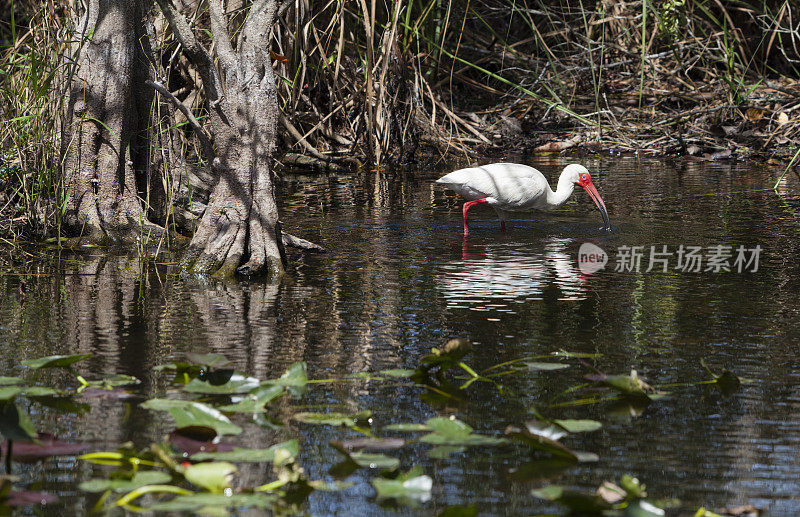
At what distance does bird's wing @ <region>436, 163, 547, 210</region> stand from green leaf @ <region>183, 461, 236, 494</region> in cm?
532

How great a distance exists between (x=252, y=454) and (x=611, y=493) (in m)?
0.97

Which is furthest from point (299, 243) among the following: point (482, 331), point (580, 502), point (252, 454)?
point (580, 502)

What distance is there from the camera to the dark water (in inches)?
114

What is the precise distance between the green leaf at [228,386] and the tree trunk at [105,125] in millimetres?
3054

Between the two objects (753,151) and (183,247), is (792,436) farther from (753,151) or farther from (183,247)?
(753,151)

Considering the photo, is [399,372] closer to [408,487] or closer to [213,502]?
[408,487]

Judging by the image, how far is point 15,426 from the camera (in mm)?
2828

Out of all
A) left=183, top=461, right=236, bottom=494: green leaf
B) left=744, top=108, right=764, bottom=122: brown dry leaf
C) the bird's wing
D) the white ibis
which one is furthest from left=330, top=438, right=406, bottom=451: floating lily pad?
left=744, top=108, right=764, bottom=122: brown dry leaf

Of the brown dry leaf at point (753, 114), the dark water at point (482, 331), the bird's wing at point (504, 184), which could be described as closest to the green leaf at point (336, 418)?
the dark water at point (482, 331)

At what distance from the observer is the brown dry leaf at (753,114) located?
12.1 m

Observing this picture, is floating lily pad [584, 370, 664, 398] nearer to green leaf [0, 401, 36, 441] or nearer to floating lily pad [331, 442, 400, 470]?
floating lily pad [331, 442, 400, 470]

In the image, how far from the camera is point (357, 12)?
10930 millimetres

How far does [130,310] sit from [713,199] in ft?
17.3

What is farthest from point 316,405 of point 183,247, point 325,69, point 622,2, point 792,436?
point 622,2
